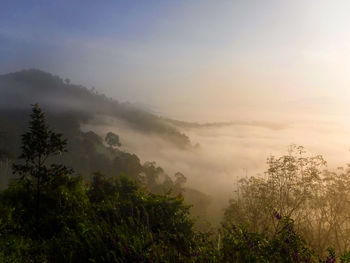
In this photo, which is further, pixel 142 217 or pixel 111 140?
pixel 111 140

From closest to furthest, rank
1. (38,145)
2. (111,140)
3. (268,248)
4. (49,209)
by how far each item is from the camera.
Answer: (268,248)
(38,145)
(49,209)
(111,140)

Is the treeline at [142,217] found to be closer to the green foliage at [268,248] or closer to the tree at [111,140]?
the green foliage at [268,248]

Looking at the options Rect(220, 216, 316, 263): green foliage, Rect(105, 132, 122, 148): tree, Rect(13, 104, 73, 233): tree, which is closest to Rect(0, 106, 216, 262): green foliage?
Rect(13, 104, 73, 233): tree

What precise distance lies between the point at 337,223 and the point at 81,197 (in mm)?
19686

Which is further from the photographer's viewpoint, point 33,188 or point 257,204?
point 257,204

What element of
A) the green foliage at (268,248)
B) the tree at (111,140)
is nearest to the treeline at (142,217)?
the green foliage at (268,248)

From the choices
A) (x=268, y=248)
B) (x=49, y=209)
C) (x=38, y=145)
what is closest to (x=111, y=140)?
(x=49, y=209)

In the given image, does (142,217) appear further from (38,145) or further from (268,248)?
(268,248)

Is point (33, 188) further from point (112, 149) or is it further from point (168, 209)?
point (112, 149)

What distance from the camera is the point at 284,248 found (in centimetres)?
565

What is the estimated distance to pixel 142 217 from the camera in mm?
12320

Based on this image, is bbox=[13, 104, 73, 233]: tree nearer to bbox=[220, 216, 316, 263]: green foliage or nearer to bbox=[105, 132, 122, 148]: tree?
bbox=[220, 216, 316, 263]: green foliage

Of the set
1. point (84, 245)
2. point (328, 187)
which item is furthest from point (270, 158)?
point (84, 245)

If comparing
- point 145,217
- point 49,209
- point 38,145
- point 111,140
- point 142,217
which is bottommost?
point 49,209
